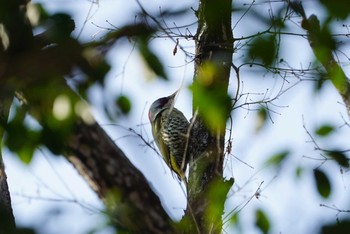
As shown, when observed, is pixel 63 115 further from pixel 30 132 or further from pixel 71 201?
pixel 71 201

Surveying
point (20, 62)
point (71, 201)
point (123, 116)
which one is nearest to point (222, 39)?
point (71, 201)

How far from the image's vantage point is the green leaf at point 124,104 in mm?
1271

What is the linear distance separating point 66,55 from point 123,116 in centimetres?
24

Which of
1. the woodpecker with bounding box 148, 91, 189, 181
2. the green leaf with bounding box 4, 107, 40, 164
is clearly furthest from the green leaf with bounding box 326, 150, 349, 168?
the woodpecker with bounding box 148, 91, 189, 181

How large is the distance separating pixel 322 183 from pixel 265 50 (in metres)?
0.39

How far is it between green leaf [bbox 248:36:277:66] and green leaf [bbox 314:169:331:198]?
346 mm

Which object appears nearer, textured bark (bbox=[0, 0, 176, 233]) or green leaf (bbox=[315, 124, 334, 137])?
textured bark (bbox=[0, 0, 176, 233])

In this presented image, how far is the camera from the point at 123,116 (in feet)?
4.02

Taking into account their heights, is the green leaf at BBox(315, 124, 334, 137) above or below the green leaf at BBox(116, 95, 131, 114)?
above

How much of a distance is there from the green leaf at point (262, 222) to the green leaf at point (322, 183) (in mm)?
147

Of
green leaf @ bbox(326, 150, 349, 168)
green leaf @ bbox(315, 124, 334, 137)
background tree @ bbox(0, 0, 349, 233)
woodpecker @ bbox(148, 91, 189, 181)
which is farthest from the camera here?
woodpecker @ bbox(148, 91, 189, 181)

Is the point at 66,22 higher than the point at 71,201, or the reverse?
the point at 66,22

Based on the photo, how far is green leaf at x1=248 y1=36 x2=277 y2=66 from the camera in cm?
118

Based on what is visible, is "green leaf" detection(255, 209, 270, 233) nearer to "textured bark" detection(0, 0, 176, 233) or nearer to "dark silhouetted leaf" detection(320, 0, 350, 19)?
"textured bark" detection(0, 0, 176, 233)
